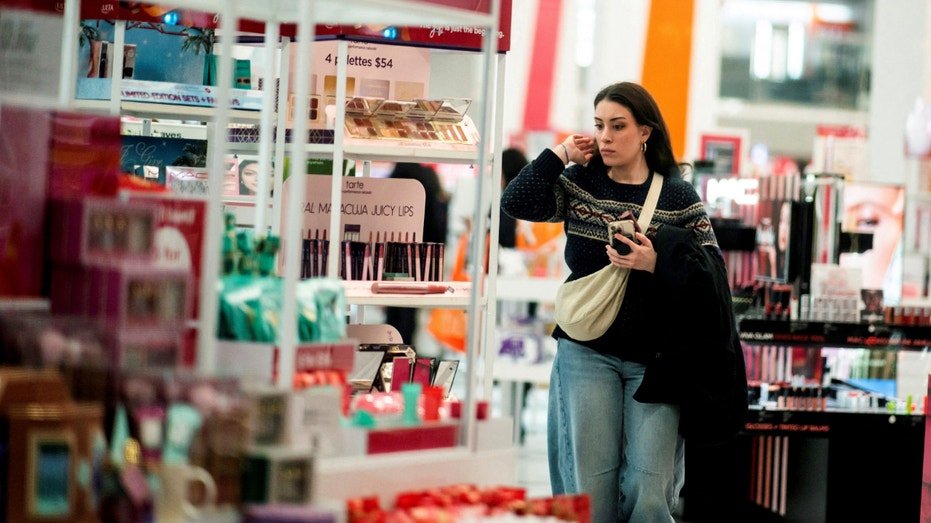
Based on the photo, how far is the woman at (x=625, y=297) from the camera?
343cm

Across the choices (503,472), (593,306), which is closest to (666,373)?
(593,306)

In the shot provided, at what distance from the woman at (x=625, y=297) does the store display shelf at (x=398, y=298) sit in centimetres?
51

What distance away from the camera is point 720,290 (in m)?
3.47

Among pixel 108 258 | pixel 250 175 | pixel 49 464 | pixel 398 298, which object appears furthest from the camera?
pixel 250 175

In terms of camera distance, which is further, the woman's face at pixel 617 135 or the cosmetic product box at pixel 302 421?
the woman's face at pixel 617 135

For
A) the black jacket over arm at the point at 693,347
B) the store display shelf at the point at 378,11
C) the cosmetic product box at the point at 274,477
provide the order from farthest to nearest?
the black jacket over arm at the point at 693,347 → the store display shelf at the point at 378,11 → the cosmetic product box at the point at 274,477

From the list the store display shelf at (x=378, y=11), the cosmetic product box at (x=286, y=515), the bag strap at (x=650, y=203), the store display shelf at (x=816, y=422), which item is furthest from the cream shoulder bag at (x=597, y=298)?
the store display shelf at (x=816, y=422)

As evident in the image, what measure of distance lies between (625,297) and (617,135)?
482 millimetres

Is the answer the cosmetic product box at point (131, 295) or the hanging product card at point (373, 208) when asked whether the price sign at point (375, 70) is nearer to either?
the hanging product card at point (373, 208)

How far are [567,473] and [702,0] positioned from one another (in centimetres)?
665

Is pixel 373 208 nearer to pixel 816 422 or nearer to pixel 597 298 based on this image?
pixel 597 298

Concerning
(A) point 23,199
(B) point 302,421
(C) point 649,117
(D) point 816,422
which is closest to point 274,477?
(B) point 302,421

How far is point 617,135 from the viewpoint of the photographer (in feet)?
11.4

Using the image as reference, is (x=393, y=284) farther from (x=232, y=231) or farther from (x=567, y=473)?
(x=232, y=231)
